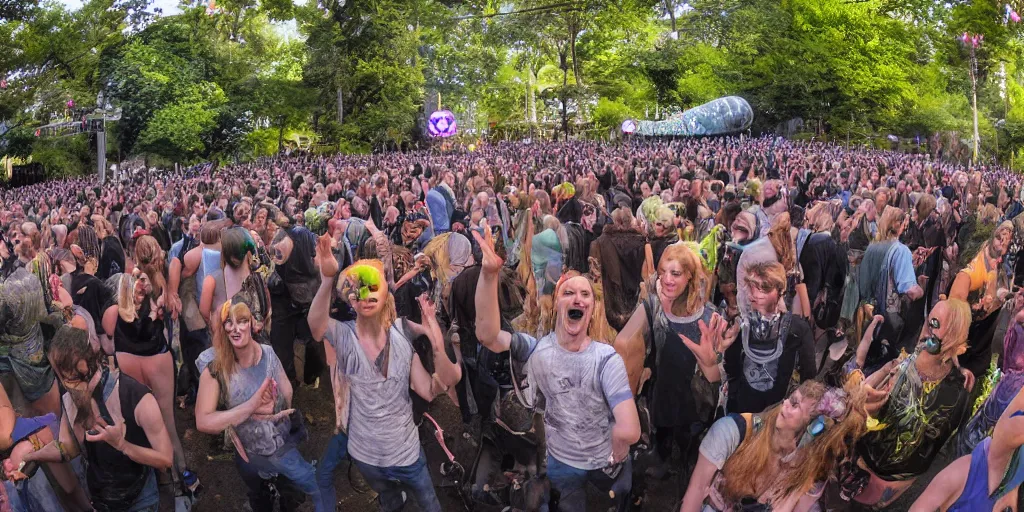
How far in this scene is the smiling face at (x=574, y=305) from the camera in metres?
3.79

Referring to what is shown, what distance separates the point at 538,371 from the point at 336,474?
2.79 m

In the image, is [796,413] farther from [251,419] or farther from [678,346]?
[251,419]

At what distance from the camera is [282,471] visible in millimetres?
4152

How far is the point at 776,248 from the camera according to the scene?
6164 mm

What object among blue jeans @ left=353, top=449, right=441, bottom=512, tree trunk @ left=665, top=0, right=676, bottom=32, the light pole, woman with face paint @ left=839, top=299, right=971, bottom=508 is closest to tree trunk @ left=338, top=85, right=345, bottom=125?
the light pole

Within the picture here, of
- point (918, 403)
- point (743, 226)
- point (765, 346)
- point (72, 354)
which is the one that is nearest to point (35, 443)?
point (72, 354)

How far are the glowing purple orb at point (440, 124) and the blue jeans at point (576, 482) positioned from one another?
42562mm

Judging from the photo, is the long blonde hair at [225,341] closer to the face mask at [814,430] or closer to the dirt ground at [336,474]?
the dirt ground at [336,474]

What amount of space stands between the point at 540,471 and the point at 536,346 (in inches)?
35.8

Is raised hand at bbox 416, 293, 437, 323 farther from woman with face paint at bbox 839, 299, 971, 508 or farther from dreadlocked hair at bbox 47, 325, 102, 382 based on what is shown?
woman with face paint at bbox 839, 299, 971, 508

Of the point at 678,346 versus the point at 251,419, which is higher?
the point at 678,346

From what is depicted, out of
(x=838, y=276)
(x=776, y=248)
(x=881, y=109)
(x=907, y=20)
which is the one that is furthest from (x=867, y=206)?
(x=907, y=20)

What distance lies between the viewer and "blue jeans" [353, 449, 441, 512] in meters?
4.10

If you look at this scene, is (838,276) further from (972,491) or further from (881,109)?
(881,109)
